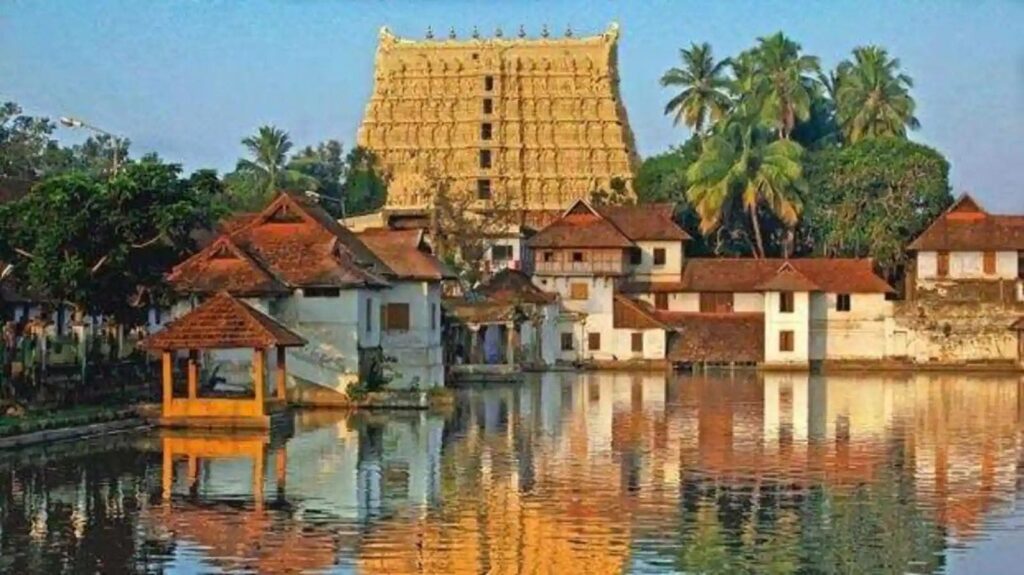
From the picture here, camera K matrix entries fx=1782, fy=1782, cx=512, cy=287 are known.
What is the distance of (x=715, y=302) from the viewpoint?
242 ft

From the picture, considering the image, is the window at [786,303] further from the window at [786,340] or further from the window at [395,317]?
the window at [395,317]

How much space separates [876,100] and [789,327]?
1921 centimetres

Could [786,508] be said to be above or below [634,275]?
below

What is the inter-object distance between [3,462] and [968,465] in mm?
15712

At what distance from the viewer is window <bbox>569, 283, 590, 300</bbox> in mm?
72562

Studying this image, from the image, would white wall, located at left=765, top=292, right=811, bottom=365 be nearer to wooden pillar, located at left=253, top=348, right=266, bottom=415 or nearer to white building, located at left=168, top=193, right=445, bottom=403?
white building, located at left=168, top=193, right=445, bottom=403

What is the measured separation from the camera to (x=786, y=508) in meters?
23.4

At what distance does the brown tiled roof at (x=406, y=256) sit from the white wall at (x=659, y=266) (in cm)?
2642

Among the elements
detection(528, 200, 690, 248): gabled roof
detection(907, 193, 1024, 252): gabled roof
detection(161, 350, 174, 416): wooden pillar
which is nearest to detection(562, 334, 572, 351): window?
detection(528, 200, 690, 248): gabled roof

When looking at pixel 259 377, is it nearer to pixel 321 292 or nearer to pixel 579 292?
pixel 321 292

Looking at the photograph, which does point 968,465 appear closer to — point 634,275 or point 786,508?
point 786,508

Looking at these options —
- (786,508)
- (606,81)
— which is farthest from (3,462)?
(606,81)

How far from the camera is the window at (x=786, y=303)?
232 feet

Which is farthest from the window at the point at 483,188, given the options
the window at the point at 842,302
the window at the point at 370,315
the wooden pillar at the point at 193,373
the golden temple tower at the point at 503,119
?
the wooden pillar at the point at 193,373
